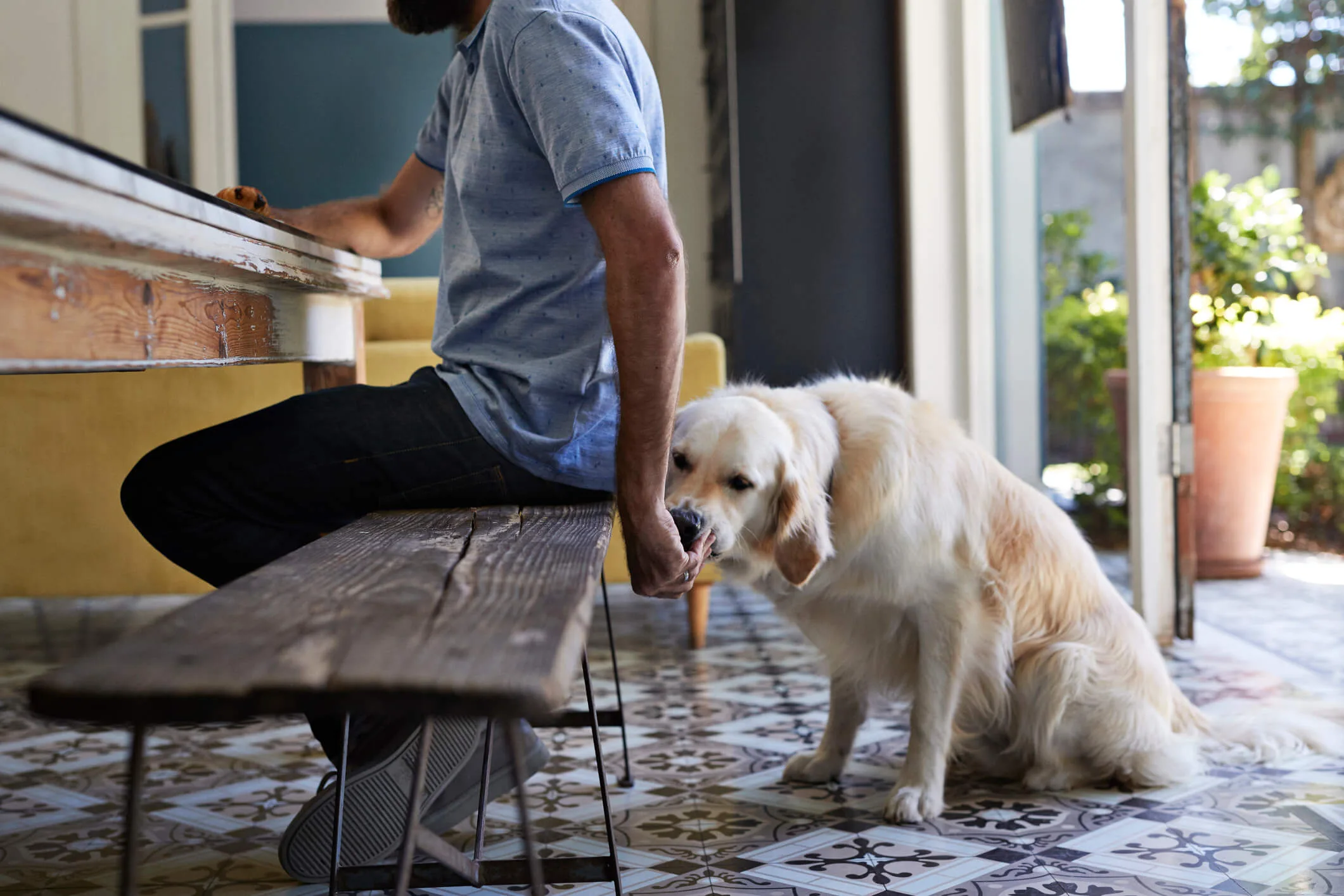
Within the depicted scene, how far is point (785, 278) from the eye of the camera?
12.5ft

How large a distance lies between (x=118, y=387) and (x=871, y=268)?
92.6 inches

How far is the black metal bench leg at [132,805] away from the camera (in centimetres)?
53

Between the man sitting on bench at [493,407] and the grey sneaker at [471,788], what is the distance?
0.33 ft

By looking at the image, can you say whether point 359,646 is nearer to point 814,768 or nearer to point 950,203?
point 814,768

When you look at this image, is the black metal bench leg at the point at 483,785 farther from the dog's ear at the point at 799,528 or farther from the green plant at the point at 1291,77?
the green plant at the point at 1291,77

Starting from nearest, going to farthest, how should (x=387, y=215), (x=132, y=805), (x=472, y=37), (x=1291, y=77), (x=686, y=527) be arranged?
(x=132, y=805)
(x=472, y=37)
(x=686, y=527)
(x=387, y=215)
(x=1291, y=77)

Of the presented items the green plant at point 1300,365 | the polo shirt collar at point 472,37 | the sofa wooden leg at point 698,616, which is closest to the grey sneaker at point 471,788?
the polo shirt collar at point 472,37

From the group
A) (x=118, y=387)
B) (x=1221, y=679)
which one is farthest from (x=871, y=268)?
(x=118, y=387)

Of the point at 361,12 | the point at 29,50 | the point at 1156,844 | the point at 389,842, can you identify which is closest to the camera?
the point at 389,842

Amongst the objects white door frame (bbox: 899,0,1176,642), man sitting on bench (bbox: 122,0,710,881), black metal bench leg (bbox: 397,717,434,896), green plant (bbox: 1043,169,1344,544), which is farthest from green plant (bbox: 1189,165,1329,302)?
black metal bench leg (bbox: 397,717,434,896)

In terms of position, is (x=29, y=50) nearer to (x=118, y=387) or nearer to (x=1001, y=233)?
(x=118, y=387)

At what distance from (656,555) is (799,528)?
385 mm

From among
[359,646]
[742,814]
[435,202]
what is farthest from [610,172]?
[742,814]

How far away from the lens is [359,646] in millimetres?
571
